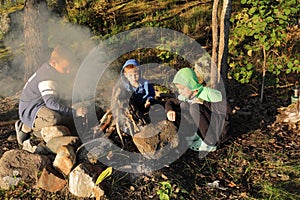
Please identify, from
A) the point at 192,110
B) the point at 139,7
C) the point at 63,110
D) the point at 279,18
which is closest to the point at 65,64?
the point at 63,110

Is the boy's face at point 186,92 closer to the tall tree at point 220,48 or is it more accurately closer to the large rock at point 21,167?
the tall tree at point 220,48

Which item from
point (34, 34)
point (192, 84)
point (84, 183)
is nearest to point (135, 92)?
point (192, 84)

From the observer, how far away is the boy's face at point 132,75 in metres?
4.15

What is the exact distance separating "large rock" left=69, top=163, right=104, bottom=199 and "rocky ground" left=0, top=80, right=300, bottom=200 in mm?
71

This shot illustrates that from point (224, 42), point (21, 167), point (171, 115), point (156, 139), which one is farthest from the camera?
point (224, 42)

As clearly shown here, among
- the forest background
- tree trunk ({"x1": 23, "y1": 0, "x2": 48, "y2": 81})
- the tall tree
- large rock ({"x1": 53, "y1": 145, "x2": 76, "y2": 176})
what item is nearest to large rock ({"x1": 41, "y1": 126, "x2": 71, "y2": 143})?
large rock ({"x1": 53, "y1": 145, "x2": 76, "y2": 176})

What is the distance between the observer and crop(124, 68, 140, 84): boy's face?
4.15 m

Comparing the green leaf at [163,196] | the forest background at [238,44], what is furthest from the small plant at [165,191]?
the forest background at [238,44]

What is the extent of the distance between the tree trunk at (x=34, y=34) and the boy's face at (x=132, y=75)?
2.19 meters

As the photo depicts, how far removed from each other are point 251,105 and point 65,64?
8.46 feet

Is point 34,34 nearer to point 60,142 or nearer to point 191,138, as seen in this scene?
point 60,142

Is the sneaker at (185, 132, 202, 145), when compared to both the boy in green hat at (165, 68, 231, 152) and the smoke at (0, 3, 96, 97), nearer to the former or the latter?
the boy in green hat at (165, 68, 231, 152)

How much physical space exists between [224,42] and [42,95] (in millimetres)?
2263

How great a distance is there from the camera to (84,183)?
331 centimetres
